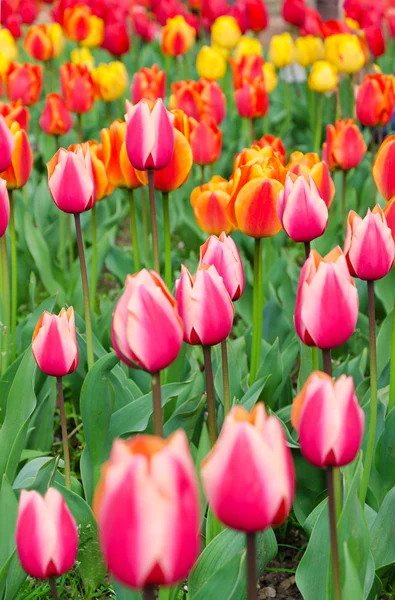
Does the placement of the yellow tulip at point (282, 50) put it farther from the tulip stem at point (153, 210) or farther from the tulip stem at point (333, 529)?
the tulip stem at point (333, 529)

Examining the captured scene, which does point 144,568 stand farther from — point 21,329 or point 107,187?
point 21,329

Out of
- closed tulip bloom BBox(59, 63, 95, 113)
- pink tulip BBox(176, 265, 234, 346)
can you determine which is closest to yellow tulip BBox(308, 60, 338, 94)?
closed tulip bloom BBox(59, 63, 95, 113)

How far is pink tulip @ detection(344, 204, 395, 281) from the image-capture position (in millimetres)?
1545

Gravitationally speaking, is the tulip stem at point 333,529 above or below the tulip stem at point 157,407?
below

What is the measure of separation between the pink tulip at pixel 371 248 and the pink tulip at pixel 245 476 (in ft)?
2.13

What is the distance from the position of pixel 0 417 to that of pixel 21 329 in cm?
47

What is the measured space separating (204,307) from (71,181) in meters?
0.69

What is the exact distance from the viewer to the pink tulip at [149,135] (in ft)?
6.20

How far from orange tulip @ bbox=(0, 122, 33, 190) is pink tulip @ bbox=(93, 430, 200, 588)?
5.46 feet

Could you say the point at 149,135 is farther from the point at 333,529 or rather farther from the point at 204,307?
the point at 333,529

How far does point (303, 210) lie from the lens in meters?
1.75

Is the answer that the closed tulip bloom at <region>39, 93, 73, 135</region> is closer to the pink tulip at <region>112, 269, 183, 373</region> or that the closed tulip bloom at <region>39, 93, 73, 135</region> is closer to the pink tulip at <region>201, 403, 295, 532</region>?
the pink tulip at <region>112, 269, 183, 373</region>

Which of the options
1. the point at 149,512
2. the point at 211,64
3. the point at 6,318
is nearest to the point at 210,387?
the point at 149,512

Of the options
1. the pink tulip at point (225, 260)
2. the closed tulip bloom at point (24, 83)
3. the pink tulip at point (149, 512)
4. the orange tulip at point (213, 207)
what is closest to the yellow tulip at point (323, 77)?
the closed tulip bloom at point (24, 83)
